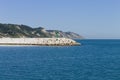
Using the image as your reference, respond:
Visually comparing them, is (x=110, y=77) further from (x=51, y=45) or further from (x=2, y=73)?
(x=51, y=45)

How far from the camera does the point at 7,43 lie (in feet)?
539

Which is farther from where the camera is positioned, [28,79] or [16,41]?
[16,41]

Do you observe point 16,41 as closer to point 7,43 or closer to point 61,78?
point 7,43

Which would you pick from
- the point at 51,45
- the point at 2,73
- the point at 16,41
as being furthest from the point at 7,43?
the point at 2,73

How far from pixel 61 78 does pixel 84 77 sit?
3131 mm

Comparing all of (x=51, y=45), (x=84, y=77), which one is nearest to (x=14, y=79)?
(x=84, y=77)

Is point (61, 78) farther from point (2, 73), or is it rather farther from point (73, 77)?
point (2, 73)

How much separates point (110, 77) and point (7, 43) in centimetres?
12135

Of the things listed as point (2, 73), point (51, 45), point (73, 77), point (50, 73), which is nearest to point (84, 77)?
point (73, 77)

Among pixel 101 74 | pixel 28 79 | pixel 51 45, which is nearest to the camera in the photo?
pixel 28 79

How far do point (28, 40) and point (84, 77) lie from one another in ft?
394

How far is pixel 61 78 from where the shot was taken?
151 feet

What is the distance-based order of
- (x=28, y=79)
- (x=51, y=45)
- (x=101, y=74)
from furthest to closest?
(x=51, y=45)
(x=101, y=74)
(x=28, y=79)

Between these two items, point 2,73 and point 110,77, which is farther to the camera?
point 2,73
